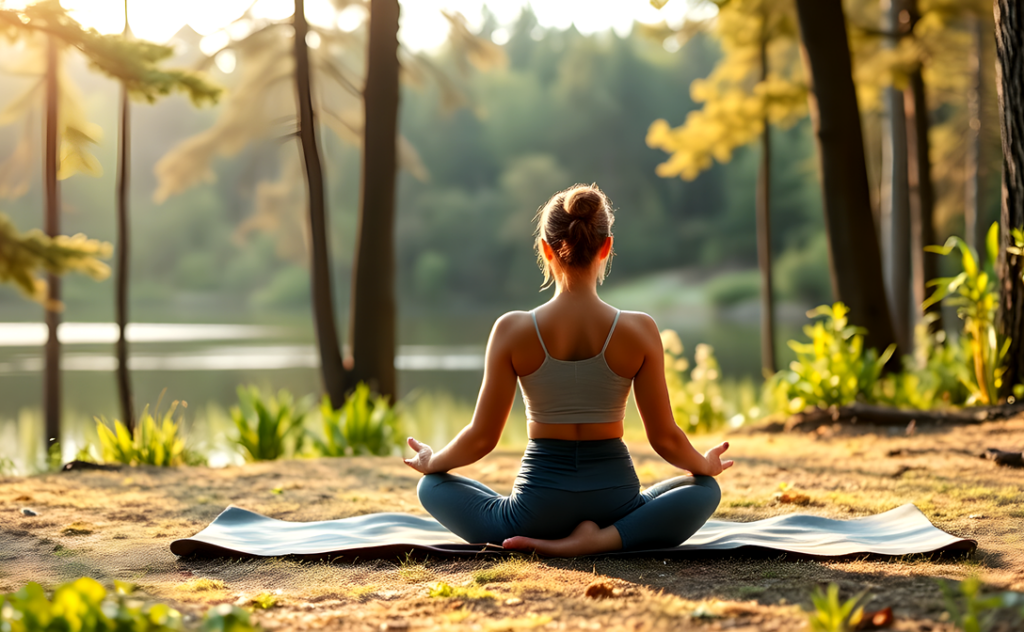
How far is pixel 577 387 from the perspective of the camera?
3.05 m

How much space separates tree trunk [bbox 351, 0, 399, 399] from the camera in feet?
25.7

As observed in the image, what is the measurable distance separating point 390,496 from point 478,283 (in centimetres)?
4255

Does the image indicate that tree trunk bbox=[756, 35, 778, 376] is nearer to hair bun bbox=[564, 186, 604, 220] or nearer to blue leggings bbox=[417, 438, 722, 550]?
blue leggings bbox=[417, 438, 722, 550]

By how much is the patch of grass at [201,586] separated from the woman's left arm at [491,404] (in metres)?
0.77

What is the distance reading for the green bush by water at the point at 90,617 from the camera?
1.99 m

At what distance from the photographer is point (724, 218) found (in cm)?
4788

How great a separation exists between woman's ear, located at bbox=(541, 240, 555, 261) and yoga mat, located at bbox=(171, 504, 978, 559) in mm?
1128

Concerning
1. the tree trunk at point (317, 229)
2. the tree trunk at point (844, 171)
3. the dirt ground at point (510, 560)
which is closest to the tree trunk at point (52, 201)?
the tree trunk at point (317, 229)

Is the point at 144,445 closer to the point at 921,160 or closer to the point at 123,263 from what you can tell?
the point at 123,263

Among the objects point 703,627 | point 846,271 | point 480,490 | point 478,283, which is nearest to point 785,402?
point 846,271

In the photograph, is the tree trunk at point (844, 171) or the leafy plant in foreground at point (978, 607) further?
the tree trunk at point (844, 171)

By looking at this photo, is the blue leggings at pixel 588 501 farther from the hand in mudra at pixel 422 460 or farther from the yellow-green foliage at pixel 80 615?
the yellow-green foliage at pixel 80 615

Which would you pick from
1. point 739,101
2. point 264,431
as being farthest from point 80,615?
point 739,101

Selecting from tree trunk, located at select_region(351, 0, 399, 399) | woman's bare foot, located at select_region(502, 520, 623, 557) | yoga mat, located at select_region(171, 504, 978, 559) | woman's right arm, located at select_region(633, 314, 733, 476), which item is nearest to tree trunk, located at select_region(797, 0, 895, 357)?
tree trunk, located at select_region(351, 0, 399, 399)
